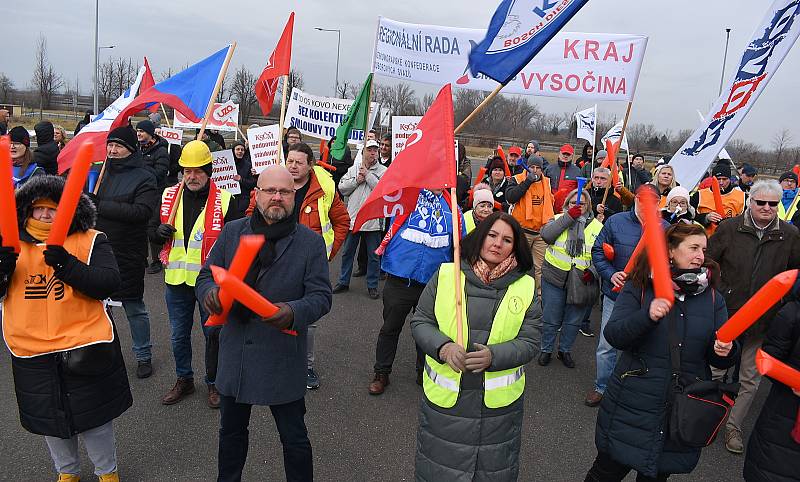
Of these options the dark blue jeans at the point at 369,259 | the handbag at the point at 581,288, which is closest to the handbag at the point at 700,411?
the handbag at the point at 581,288

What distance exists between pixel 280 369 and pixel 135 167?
2.47 meters

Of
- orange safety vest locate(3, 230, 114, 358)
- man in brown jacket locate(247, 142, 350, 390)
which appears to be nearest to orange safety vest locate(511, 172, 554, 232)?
man in brown jacket locate(247, 142, 350, 390)

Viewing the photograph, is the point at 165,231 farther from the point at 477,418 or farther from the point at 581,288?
the point at 581,288

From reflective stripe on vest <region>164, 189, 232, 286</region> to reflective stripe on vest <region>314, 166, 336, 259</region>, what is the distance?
781mm

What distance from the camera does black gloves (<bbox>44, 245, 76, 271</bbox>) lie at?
2.53m

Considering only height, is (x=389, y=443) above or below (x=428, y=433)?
below

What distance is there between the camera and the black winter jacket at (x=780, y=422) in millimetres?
2502

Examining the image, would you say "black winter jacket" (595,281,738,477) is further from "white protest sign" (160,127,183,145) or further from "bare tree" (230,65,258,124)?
"bare tree" (230,65,258,124)

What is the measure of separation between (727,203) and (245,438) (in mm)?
7188

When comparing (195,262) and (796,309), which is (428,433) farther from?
(195,262)

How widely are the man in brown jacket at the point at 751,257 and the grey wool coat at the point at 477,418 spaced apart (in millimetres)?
2411

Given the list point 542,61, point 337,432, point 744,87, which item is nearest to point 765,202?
point 744,87

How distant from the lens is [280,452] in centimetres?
367

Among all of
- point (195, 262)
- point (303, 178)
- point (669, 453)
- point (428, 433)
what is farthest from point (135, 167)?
point (669, 453)
